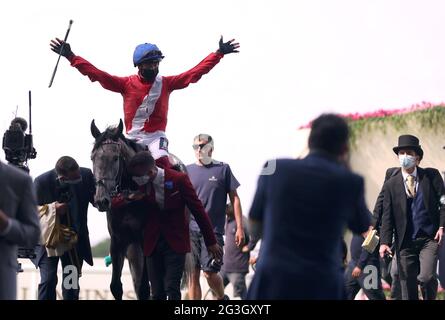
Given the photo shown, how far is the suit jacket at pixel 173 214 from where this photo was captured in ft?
49.9

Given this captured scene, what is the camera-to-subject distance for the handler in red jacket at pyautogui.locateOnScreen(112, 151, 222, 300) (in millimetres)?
15281

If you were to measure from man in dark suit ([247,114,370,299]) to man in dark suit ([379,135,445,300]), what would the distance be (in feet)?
23.8

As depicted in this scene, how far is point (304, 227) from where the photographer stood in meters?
9.91

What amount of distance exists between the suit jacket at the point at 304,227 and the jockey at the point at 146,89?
648 centimetres

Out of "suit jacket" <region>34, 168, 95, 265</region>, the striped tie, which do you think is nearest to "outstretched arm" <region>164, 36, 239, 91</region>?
"suit jacket" <region>34, 168, 95, 265</region>

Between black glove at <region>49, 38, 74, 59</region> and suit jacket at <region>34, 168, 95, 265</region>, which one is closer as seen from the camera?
suit jacket at <region>34, 168, 95, 265</region>

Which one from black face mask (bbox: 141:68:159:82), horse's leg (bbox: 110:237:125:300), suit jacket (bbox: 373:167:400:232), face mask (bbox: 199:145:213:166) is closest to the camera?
horse's leg (bbox: 110:237:125:300)

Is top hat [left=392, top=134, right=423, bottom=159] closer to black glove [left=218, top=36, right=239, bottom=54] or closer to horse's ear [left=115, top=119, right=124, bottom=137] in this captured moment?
black glove [left=218, top=36, right=239, bottom=54]

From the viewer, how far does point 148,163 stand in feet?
50.3

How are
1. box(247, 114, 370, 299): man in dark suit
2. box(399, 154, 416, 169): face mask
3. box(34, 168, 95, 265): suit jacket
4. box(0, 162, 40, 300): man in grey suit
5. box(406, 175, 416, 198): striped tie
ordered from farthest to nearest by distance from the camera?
box(399, 154, 416, 169): face mask
box(406, 175, 416, 198): striped tie
box(34, 168, 95, 265): suit jacket
box(0, 162, 40, 300): man in grey suit
box(247, 114, 370, 299): man in dark suit

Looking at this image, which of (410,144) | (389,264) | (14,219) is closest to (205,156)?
(410,144)

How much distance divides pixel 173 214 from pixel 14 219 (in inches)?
206

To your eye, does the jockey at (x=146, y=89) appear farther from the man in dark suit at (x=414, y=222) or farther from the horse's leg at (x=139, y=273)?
the man in dark suit at (x=414, y=222)
